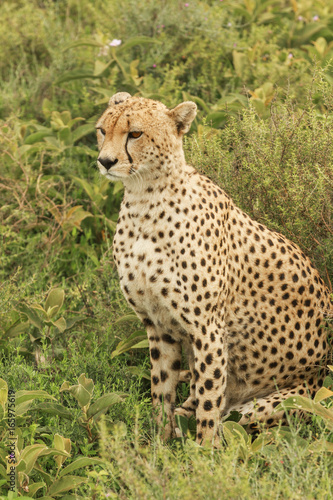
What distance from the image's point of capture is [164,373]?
335 centimetres

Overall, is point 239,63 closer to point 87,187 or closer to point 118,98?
point 87,187

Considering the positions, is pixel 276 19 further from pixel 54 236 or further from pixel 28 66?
pixel 54 236

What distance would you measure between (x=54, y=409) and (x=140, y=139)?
1.28 m

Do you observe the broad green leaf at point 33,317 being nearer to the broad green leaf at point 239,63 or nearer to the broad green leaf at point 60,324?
the broad green leaf at point 60,324

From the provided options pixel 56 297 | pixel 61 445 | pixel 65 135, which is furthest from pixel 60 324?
pixel 65 135

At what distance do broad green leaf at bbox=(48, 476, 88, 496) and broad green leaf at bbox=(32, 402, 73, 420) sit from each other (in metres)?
0.35

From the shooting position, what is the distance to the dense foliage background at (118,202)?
2.69 m

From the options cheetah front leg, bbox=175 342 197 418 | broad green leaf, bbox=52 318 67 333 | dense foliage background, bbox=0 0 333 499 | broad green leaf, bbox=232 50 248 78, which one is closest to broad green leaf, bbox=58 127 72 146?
dense foliage background, bbox=0 0 333 499

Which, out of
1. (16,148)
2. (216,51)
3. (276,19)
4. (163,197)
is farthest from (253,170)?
(276,19)

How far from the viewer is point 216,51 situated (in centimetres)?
580

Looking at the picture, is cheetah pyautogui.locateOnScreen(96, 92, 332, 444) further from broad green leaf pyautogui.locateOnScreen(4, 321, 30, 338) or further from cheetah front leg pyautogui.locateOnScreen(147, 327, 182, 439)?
broad green leaf pyautogui.locateOnScreen(4, 321, 30, 338)

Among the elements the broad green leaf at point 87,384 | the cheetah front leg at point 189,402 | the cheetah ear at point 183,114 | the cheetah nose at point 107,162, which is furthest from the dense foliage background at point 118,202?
the cheetah nose at point 107,162

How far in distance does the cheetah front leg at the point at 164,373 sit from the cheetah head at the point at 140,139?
2.68 feet

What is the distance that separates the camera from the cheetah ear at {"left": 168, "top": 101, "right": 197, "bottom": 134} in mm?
2967
